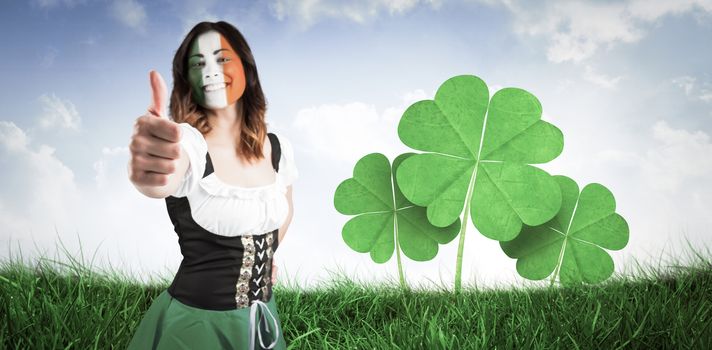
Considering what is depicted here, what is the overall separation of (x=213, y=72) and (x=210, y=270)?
444 mm

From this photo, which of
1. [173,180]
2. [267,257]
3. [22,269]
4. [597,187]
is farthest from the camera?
[597,187]

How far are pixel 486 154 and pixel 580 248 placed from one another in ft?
1.98

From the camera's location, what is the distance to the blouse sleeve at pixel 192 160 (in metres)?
1.17

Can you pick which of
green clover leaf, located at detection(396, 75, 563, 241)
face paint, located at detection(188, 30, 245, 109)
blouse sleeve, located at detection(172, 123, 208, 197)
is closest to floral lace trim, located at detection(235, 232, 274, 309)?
blouse sleeve, located at detection(172, 123, 208, 197)

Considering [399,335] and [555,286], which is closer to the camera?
[399,335]

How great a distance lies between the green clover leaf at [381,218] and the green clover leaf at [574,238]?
0.35 m

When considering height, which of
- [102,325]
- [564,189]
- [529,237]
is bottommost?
[102,325]

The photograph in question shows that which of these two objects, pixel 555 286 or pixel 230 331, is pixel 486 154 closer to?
pixel 555 286

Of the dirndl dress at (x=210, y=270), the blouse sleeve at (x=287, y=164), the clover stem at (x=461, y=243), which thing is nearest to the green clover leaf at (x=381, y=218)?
the clover stem at (x=461, y=243)

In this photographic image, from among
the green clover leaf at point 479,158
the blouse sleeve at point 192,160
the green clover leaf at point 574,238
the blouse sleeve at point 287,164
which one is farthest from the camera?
the green clover leaf at point 574,238

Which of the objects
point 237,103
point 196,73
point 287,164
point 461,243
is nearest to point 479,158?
point 461,243

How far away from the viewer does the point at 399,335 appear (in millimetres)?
1732

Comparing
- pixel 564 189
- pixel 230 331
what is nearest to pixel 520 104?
pixel 564 189

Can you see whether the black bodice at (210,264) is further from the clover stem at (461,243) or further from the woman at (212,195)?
the clover stem at (461,243)
